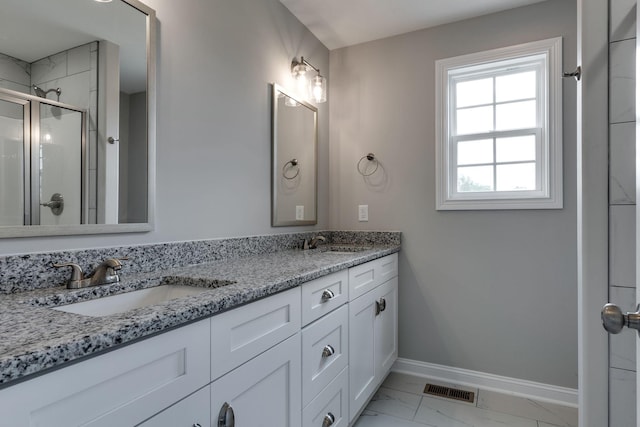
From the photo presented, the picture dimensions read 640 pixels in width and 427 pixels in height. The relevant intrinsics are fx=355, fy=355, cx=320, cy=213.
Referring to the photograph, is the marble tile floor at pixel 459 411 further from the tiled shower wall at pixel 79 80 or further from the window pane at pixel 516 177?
the tiled shower wall at pixel 79 80

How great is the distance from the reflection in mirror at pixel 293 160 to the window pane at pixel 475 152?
41.5 inches

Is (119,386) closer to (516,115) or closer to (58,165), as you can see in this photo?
(58,165)

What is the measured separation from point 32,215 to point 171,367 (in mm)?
685

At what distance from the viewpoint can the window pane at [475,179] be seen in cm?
244

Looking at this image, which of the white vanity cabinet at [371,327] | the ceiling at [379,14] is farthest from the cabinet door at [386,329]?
the ceiling at [379,14]

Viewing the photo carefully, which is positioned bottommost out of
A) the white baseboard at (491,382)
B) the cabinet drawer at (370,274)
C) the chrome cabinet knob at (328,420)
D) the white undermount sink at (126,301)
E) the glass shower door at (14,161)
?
the white baseboard at (491,382)

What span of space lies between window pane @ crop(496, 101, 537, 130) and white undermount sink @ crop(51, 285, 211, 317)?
87.1 inches

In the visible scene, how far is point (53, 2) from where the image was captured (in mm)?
1143

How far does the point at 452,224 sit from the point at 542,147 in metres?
0.73

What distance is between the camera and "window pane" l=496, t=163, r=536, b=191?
7.57ft

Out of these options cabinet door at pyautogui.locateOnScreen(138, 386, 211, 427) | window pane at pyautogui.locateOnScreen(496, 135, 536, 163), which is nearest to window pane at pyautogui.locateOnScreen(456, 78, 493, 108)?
window pane at pyautogui.locateOnScreen(496, 135, 536, 163)

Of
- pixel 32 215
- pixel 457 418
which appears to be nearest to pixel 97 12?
pixel 32 215

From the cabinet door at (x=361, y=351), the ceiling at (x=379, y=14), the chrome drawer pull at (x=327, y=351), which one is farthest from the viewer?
the ceiling at (x=379, y=14)

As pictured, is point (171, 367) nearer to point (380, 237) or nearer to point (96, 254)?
point (96, 254)
